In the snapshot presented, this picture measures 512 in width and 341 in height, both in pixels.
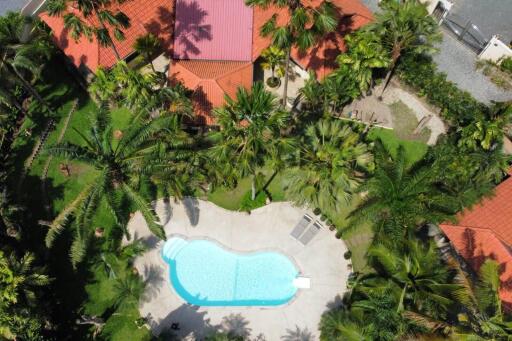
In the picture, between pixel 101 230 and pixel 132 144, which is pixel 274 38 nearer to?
pixel 132 144

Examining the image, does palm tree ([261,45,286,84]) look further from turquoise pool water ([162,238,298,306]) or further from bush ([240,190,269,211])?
turquoise pool water ([162,238,298,306])

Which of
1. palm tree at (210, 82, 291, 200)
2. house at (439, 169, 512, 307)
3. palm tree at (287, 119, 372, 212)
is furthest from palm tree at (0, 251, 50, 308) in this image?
house at (439, 169, 512, 307)

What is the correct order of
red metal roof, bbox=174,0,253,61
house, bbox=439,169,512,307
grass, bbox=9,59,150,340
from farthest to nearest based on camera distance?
red metal roof, bbox=174,0,253,61, grass, bbox=9,59,150,340, house, bbox=439,169,512,307

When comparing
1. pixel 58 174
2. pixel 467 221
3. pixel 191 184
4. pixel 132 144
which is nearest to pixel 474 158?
pixel 467 221

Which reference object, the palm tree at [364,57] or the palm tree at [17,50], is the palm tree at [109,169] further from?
the palm tree at [364,57]

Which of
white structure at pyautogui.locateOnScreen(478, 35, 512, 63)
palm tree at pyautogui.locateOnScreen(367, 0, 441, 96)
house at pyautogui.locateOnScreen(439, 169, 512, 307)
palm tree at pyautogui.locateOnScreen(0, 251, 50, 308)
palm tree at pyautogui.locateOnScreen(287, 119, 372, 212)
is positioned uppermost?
white structure at pyautogui.locateOnScreen(478, 35, 512, 63)

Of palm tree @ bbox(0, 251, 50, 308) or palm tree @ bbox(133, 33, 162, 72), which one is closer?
palm tree @ bbox(0, 251, 50, 308)

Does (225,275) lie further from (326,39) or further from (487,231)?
(326,39)
